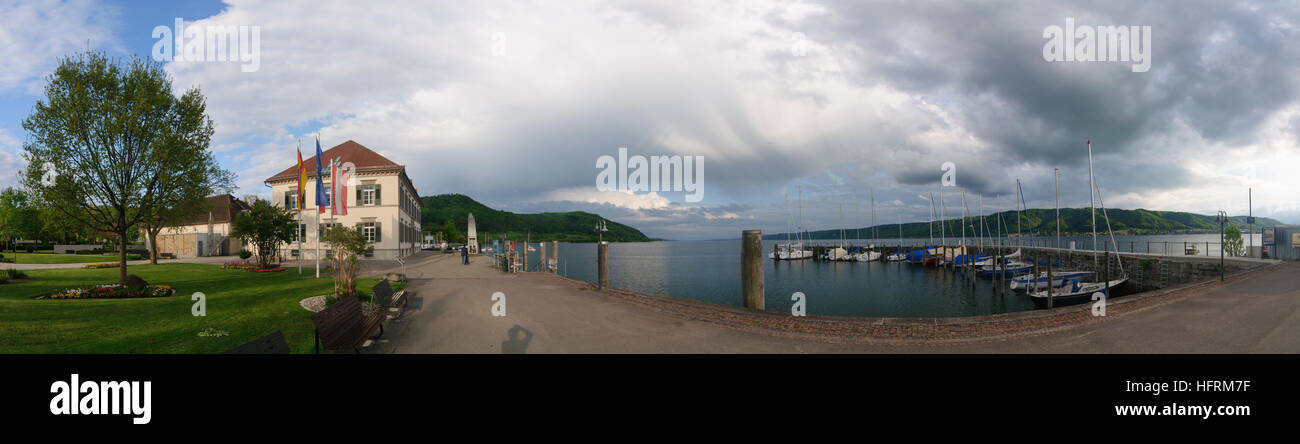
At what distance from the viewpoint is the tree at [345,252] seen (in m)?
10.4

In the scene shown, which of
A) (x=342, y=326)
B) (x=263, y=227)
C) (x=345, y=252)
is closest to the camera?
(x=342, y=326)

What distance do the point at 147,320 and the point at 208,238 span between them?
47032mm

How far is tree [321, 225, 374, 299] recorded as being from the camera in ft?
34.1

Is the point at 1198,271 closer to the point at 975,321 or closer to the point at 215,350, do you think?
the point at 975,321

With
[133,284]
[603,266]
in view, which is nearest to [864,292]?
[603,266]

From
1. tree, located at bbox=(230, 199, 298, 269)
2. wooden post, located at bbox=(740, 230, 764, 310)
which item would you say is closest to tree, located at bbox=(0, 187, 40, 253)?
tree, located at bbox=(230, 199, 298, 269)

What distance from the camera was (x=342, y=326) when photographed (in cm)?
654

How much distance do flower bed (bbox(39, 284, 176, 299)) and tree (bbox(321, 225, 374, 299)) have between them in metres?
4.29

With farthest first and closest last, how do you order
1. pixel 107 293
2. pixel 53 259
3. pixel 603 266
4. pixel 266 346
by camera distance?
pixel 53 259, pixel 603 266, pixel 107 293, pixel 266 346

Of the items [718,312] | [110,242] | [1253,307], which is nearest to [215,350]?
[718,312]

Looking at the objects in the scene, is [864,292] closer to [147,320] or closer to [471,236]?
[471,236]

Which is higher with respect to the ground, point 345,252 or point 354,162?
point 354,162

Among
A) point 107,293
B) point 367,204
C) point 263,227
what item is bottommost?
point 107,293
